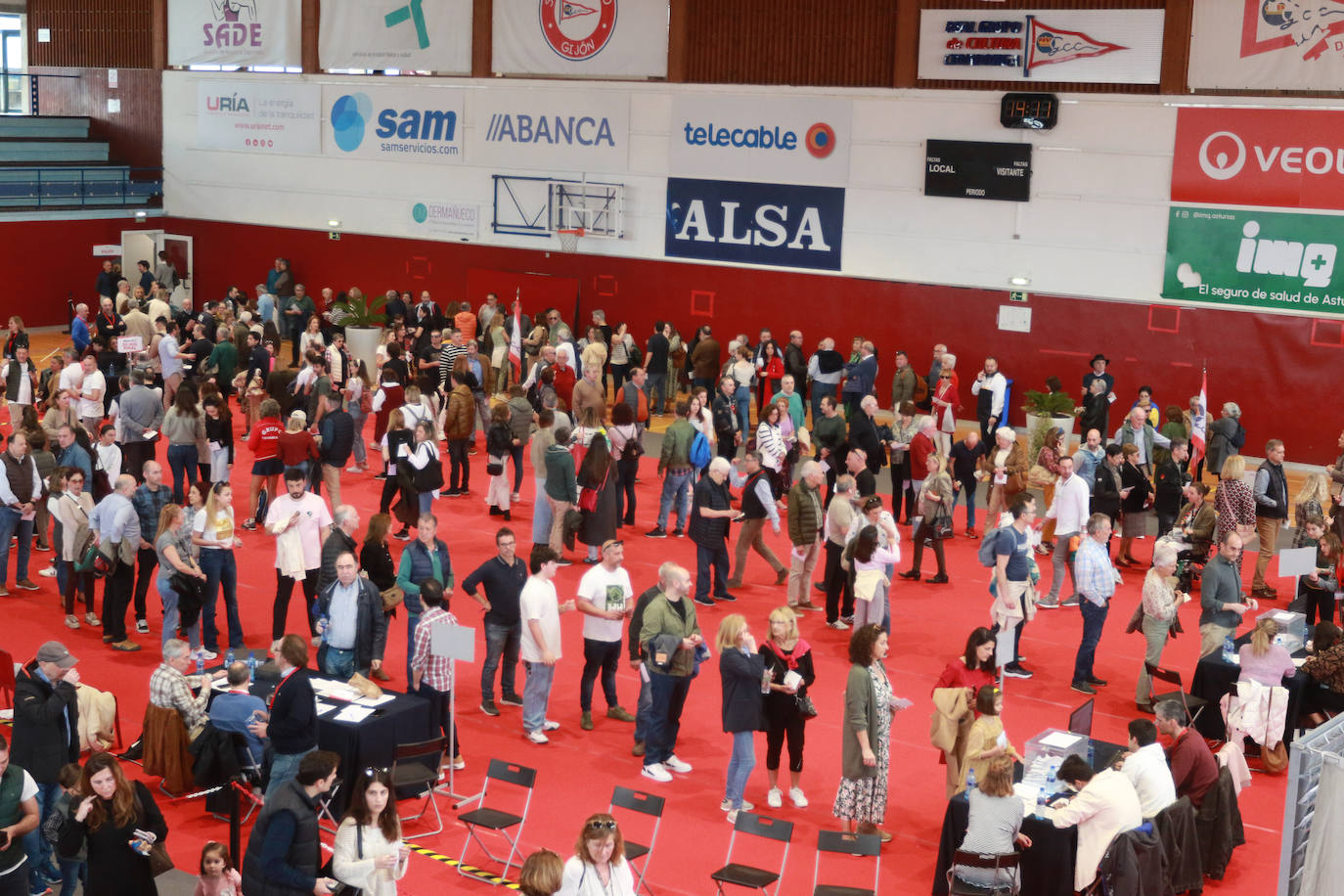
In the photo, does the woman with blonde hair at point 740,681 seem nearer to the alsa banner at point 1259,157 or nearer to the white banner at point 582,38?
the alsa banner at point 1259,157

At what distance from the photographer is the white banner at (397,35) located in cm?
Answer: 2823

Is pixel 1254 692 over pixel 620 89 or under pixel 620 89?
under

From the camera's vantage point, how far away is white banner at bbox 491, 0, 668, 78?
2602 centimetres

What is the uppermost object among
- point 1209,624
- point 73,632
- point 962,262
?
point 962,262

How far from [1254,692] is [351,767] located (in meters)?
6.54

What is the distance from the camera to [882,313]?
24344 millimetres

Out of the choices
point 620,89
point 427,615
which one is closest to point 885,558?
point 427,615

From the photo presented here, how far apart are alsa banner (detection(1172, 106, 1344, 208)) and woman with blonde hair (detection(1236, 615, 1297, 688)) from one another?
11532 mm

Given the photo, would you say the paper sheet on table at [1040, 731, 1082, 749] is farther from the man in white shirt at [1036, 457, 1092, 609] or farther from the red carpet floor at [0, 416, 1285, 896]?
the man in white shirt at [1036, 457, 1092, 609]

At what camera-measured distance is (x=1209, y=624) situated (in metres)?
11.8

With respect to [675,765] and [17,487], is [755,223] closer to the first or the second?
[17,487]

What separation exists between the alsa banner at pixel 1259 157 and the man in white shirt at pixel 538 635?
1419cm

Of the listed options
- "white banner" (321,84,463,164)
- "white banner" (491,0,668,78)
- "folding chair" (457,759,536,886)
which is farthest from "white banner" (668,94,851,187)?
"folding chair" (457,759,536,886)

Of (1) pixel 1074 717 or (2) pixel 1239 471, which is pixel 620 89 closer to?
(2) pixel 1239 471
